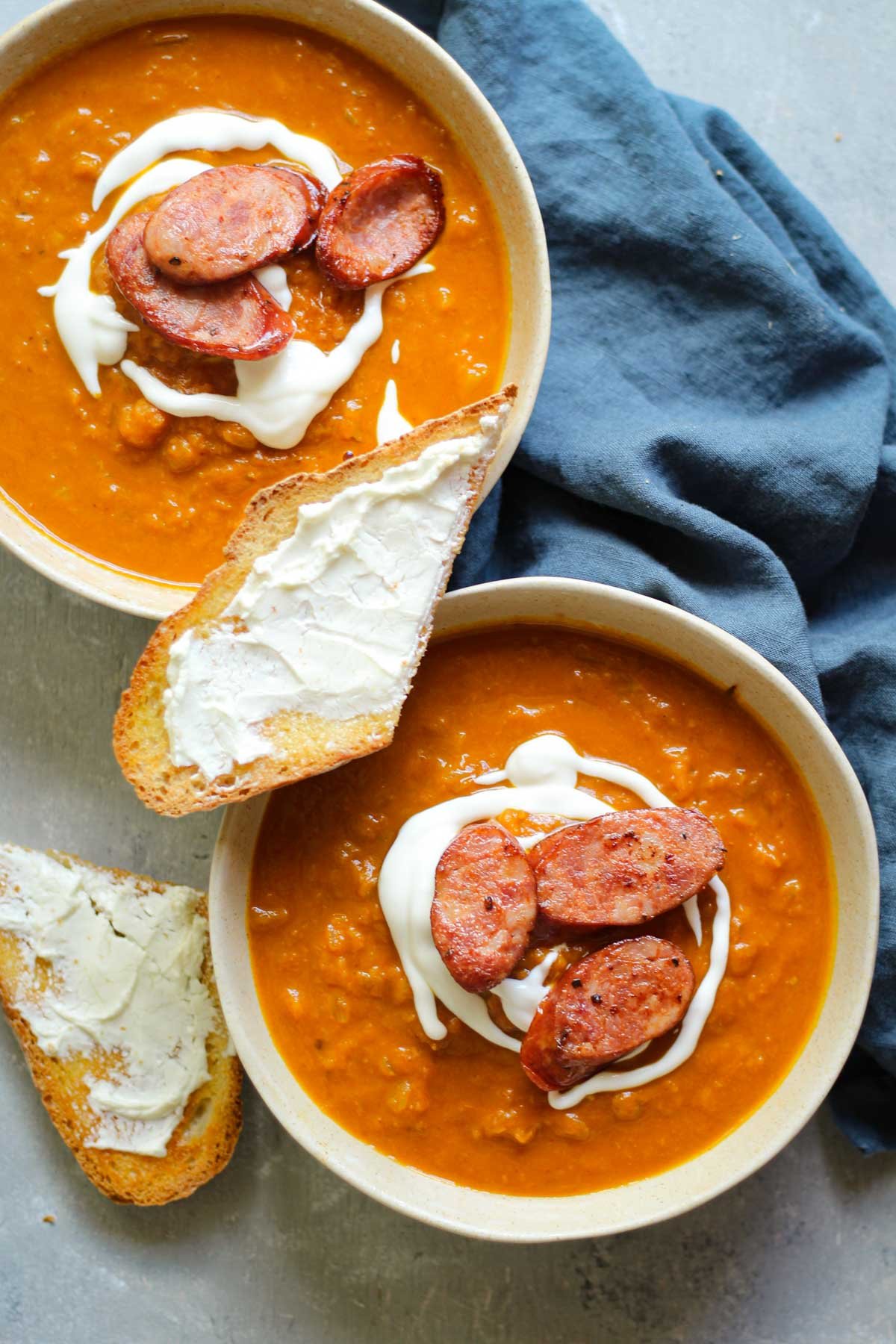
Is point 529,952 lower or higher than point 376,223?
lower

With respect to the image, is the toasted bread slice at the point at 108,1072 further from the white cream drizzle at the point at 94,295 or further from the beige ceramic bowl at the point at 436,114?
the white cream drizzle at the point at 94,295

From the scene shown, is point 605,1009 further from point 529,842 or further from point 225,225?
point 225,225

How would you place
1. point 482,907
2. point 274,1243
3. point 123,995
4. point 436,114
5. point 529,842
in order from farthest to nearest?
1. point 274,1243
2. point 123,995
3. point 436,114
4. point 529,842
5. point 482,907

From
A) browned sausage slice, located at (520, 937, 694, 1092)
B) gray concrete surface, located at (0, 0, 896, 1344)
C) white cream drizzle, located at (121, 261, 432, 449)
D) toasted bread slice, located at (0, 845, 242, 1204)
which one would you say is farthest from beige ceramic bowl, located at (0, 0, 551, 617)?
browned sausage slice, located at (520, 937, 694, 1092)

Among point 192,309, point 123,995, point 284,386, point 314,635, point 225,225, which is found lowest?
point 123,995

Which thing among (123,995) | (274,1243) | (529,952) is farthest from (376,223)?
(274,1243)

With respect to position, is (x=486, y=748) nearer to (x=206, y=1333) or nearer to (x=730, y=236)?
(x=730, y=236)

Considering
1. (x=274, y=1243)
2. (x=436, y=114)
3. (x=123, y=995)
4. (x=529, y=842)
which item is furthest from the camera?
(x=274, y=1243)
